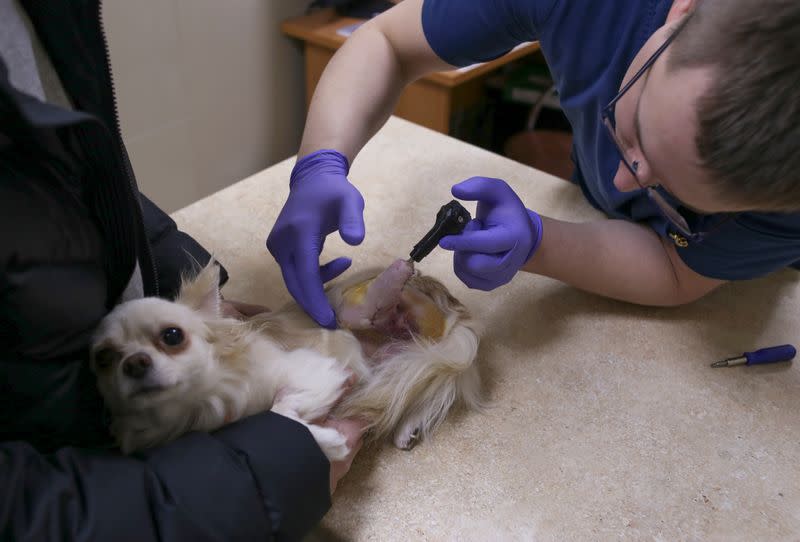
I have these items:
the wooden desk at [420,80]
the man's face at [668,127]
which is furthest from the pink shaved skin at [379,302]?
the wooden desk at [420,80]

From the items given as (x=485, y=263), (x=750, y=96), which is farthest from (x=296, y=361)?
(x=750, y=96)

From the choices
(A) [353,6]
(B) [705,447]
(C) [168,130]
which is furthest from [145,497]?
(A) [353,6]

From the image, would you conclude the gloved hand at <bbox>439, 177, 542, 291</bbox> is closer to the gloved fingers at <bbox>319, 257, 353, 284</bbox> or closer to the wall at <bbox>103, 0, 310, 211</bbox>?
the gloved fingers at <bbox>319, 257, 353, 284</bbox>

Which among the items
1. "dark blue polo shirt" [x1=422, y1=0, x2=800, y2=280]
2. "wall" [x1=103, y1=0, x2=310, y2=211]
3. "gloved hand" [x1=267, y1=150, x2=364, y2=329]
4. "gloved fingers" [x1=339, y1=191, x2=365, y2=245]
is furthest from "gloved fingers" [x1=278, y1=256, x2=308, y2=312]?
"wall" [x1=103, y1=0, x2=310, y2=211]

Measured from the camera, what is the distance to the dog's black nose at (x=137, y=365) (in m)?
0.76

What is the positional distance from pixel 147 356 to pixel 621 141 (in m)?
0.75

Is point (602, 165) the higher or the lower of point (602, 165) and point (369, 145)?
the higher

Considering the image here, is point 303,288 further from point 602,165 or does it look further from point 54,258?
point 602,165

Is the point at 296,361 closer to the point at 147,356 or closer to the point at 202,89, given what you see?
the point at 147,356

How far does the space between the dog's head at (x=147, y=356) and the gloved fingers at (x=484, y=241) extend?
41 cm

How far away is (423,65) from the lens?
128 cm

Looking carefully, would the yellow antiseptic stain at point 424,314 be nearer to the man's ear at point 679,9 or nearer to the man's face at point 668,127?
the man's face at point 668,127

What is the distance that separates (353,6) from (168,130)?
0.85m

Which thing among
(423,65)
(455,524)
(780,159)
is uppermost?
(780,159)
